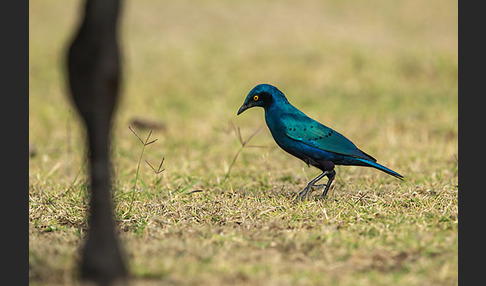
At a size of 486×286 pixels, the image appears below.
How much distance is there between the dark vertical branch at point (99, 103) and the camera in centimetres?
321

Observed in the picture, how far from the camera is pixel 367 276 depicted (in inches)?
140

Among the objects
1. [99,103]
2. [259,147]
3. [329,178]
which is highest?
[99,103]

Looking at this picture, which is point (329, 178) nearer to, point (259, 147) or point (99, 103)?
point (259, 147)

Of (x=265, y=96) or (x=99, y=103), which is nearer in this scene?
(x=99, y=103)

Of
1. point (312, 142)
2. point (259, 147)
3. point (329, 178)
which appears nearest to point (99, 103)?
point (312, 142)

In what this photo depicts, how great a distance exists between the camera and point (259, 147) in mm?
7383

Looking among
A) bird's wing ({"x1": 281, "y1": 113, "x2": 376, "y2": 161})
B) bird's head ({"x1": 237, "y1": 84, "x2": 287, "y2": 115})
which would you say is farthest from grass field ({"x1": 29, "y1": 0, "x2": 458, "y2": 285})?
bird's head ({"x1": 237, "y1": 84, "x2": 287, "y2": 115})

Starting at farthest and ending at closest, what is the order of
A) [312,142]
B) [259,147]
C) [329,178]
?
[259,147]
[329,178]
[312,142]

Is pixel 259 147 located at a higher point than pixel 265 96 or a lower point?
lower

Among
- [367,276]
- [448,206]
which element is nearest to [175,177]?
[448,206]

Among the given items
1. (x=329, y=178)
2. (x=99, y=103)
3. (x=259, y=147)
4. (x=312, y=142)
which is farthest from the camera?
(x=259, y=147)

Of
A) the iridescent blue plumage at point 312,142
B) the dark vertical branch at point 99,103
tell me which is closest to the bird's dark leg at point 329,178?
the iridescent blue plumage at point 312,142

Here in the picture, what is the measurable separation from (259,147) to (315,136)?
2145 mm

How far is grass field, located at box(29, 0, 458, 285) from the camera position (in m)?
3.83
